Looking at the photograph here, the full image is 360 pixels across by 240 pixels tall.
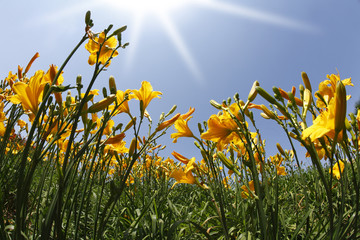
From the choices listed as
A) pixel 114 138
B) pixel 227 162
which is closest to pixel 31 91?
pixel 114 138

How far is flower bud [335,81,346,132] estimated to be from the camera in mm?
845

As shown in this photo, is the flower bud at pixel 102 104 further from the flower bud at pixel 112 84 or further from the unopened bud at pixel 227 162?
the unopened bud at pixel 227 162

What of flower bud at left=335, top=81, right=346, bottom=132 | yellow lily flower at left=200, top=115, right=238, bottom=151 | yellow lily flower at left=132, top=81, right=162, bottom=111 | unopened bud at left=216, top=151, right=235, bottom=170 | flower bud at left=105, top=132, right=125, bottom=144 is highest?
yellow lily flower at left=132, top=81, right=162, bottom=111

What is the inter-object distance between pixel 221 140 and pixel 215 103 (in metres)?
0.27

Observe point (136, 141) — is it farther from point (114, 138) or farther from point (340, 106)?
point (340, 106)

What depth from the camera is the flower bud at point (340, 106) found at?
84cm

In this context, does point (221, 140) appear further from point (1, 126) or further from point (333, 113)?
point (1, 126)

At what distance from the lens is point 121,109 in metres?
1.43

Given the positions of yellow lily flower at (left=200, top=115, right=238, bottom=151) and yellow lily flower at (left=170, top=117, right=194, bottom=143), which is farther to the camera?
yellow lily flower at (left=170, top=117, right=194, bottom=143)

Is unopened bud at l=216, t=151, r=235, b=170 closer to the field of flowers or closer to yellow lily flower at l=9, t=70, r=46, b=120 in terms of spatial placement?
the field of flowers

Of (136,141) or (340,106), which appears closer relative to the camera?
(340,106)

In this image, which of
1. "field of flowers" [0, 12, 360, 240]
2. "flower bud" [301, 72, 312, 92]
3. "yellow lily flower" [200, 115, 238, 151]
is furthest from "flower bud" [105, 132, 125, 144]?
"flower bud" [301, 72, 312, 92]

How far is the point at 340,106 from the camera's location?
85 centimetres

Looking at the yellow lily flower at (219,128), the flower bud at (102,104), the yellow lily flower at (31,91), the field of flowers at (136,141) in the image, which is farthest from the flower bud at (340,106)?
the yellow lily flower at (31,91)
